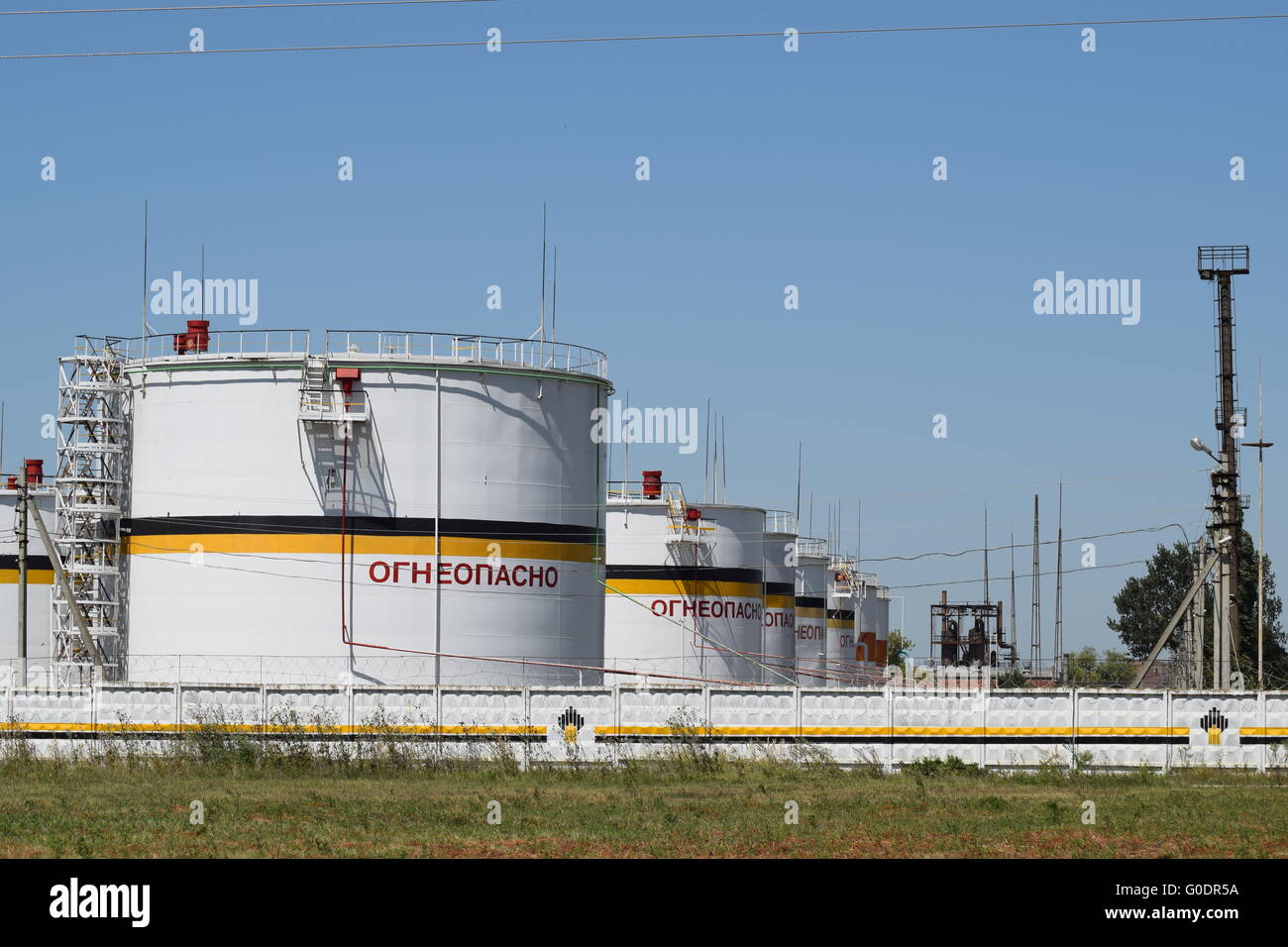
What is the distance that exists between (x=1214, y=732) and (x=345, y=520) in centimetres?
1992

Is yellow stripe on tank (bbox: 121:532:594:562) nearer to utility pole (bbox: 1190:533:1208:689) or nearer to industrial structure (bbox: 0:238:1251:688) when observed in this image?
industrial structure (bbox: 0:238:1251:688)

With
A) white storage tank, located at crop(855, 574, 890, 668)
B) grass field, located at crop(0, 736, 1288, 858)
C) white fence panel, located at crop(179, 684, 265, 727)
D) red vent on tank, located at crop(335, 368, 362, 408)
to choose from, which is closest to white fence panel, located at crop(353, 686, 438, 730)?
grass field, located at crop(0, 736, 1288, 858)

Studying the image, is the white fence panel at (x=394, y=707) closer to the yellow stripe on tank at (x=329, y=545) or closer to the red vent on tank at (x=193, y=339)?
the yellow stripe on tank at (x=329, y=545)

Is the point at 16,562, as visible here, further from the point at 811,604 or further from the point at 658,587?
the point at 811,604

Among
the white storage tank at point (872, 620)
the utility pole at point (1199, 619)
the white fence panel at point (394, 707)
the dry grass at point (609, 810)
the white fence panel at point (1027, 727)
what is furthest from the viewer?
the white storage tank at point (872, 620)

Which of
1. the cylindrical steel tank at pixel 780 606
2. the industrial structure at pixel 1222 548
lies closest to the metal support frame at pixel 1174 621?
the industrial structure at pixel 1222 548

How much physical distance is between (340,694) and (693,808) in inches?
447

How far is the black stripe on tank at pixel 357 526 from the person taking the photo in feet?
130

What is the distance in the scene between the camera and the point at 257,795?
2486 centimetres

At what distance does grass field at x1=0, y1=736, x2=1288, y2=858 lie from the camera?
18.9 metres

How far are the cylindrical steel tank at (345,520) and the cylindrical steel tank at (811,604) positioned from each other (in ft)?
146

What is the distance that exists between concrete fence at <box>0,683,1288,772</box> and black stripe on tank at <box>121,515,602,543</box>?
777 cm

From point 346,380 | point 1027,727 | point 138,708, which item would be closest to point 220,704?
point 138,708
